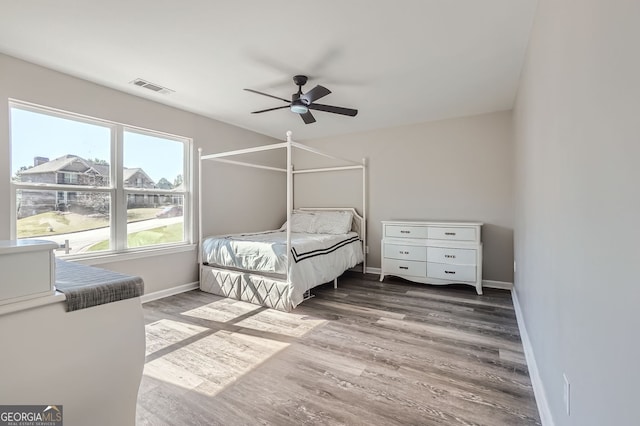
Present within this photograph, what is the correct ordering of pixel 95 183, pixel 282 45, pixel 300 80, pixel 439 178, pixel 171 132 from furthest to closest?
pixel 439 178, pixel 171 132, pixel 95 183, pixel 300 80, pixel 282 45

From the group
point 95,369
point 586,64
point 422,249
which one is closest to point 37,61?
point 95,369

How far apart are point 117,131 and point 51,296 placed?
294 centimetres

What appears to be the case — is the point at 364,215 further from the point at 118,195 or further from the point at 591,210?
the point at 591,210

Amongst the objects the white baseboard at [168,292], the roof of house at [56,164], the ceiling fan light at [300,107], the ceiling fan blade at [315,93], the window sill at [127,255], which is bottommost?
the white baseboard at [168,292]

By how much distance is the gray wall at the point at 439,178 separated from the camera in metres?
3.96

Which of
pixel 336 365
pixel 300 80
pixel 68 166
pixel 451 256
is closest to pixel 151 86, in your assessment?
pixel 68 166

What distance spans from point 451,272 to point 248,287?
2631 millimetres

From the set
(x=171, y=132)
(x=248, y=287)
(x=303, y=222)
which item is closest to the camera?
(x=248, y=287)

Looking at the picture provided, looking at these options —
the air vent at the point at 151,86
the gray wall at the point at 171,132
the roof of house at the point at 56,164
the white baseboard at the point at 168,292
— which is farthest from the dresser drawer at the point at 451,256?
the roof of house at the point at 56,164

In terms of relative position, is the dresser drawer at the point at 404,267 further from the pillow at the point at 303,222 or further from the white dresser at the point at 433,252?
the pillow at the point at 303,222

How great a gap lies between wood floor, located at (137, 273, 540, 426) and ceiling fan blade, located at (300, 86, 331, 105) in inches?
86.5

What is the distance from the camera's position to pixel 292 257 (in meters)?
3.17

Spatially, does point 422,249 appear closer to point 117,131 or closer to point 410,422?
point 410,422

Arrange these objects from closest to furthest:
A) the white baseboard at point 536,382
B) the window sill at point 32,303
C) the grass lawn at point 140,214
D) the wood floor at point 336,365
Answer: the window sill at point 32,303
the white baseboard at point 536,382
the wood floor at point 336,365
the grass lawn at point 140,214
